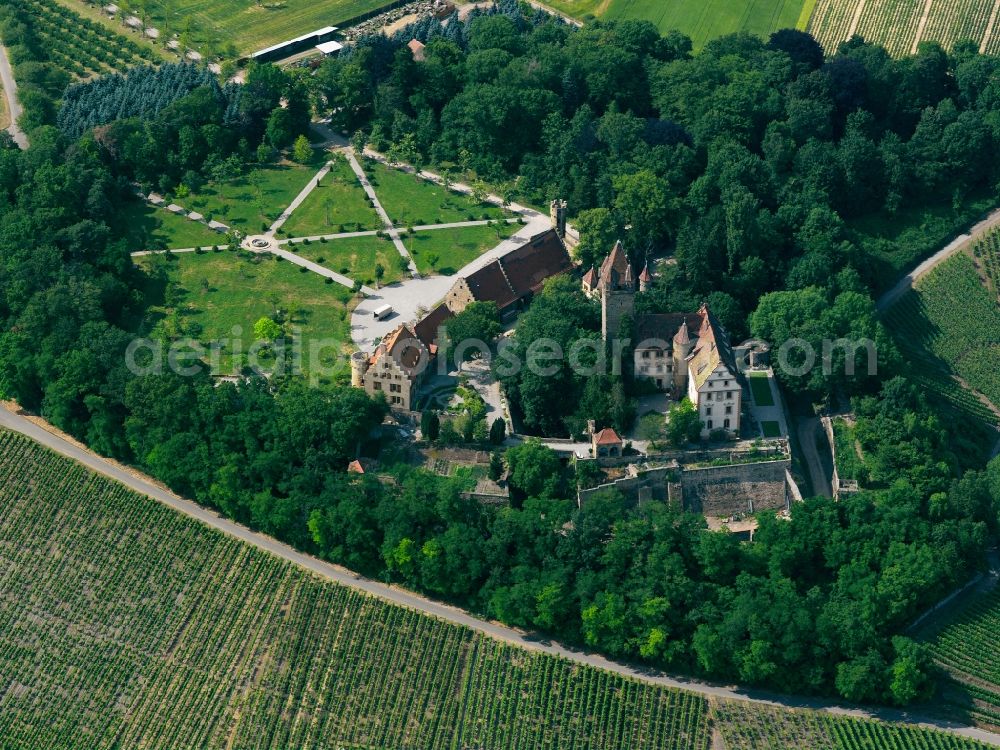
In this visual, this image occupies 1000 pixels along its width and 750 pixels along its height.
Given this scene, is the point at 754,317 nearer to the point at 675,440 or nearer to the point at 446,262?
the point at 675,440

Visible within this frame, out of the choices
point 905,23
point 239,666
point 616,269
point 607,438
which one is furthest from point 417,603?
point 905,23

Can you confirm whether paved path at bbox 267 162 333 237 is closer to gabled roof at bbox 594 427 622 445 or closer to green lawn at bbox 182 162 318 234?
green lawn at bbox 182 162 318 234

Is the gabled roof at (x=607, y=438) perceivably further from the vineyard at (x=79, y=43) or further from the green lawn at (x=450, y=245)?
the vineyard at (x=79, y=43)

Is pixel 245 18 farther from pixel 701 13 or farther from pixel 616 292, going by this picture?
pixel 616 292

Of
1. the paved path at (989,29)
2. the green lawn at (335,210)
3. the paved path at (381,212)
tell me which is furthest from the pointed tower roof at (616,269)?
the paved path at (989,29)

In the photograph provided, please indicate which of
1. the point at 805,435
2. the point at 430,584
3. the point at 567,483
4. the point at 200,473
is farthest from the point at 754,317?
the point at 200,473

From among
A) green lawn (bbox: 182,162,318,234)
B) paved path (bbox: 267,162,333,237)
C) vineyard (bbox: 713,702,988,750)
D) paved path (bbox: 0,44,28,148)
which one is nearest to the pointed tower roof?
vineyard (bbox: 713,702,988,750)
